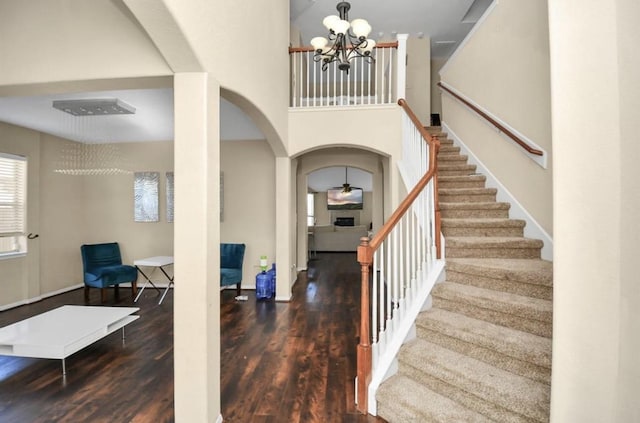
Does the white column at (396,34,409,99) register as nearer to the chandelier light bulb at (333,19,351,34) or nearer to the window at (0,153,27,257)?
the chandelier light bulb at (333,19,351,34)

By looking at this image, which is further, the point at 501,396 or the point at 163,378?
the point at 163,378

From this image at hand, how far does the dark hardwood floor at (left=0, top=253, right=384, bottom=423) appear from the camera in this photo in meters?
2.10

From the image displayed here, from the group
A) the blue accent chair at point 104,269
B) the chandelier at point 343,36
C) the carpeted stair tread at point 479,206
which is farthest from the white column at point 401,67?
the blue accent chair at point 104,269

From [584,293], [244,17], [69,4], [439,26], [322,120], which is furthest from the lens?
[439,26]

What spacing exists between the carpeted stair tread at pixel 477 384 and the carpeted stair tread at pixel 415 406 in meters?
0.04

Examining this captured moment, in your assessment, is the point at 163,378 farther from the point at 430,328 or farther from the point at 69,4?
the point at 69,4

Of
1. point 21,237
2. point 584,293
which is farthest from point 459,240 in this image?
point 21,237

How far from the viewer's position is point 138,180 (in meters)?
5.55

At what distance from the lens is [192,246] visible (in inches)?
71.2

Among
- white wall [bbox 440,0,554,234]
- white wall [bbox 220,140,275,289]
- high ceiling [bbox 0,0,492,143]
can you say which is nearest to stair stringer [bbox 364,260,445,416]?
white wall [bbox 440,0,554,234]

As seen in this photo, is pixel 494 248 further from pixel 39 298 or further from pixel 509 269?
pixel 39 298

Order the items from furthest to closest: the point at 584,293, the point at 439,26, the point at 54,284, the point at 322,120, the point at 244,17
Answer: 1. the point at 439,26
2. the point at 54,284
3. the point at 322,120
4. the point at 244,17
5. the point at 584,293

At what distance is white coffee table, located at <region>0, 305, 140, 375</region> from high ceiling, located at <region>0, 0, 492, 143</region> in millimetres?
2440

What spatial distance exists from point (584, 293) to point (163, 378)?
118 inches
